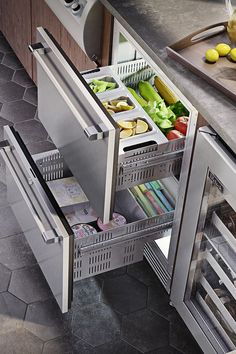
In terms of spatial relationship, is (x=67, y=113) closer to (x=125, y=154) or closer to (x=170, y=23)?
(x=125, y=154)

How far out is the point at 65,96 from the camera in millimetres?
2264

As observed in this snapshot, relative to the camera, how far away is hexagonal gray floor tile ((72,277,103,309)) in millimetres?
2615

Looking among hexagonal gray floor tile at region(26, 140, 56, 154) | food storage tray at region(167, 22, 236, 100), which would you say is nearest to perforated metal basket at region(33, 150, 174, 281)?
food storage tray at region(167, 22, 236, 100)

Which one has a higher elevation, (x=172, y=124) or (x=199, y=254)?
(x=172, y=124)

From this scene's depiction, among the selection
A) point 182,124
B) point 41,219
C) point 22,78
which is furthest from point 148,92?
point 22,78

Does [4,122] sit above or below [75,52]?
below

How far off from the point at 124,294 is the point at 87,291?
0.45ft

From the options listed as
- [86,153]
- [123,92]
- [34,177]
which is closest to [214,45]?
[123,92]

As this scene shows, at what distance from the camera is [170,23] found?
2393 mm

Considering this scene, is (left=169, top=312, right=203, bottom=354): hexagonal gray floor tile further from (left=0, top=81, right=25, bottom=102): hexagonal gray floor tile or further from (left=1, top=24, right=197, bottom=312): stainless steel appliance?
(left=0, top=81, right=25, bottom=102): hexagonal gray floor tile

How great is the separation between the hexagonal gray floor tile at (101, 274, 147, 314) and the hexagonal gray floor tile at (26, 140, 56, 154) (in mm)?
801

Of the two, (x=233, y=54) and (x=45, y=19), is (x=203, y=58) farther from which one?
(x=45, y=19)

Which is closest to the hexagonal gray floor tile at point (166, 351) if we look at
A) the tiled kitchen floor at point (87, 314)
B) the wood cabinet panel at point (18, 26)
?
the tiled kitchen floor at point (87, 314)

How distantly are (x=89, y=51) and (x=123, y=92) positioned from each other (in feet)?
0.97
